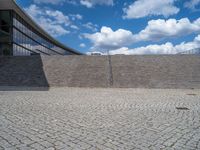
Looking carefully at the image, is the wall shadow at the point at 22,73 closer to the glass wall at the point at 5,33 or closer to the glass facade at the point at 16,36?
the glass wall at the point at 5,33

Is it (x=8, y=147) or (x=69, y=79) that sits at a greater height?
(x=69, y=79)

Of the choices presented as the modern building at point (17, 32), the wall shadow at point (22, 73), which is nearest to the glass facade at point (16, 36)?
the modern building at point (17, 32)

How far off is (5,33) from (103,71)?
1910 centimetres

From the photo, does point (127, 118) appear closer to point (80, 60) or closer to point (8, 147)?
point (8, 147)

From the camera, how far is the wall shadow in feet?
67.9

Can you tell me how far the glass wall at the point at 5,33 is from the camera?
33.5 metres

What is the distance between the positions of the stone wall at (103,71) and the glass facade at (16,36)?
5.84 m

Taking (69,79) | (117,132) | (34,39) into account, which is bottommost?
(117,132)

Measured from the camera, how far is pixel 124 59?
2747 cm

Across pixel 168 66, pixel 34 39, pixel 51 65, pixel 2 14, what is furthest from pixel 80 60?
pixel 34 39

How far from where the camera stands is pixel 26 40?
3956 cm

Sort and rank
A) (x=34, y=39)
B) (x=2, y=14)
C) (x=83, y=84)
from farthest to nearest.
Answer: (x=34, y=39)
(x=2, y=14)
(x=83, y=84)

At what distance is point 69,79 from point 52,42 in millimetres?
37904

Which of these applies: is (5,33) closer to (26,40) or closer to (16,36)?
(16,36)
